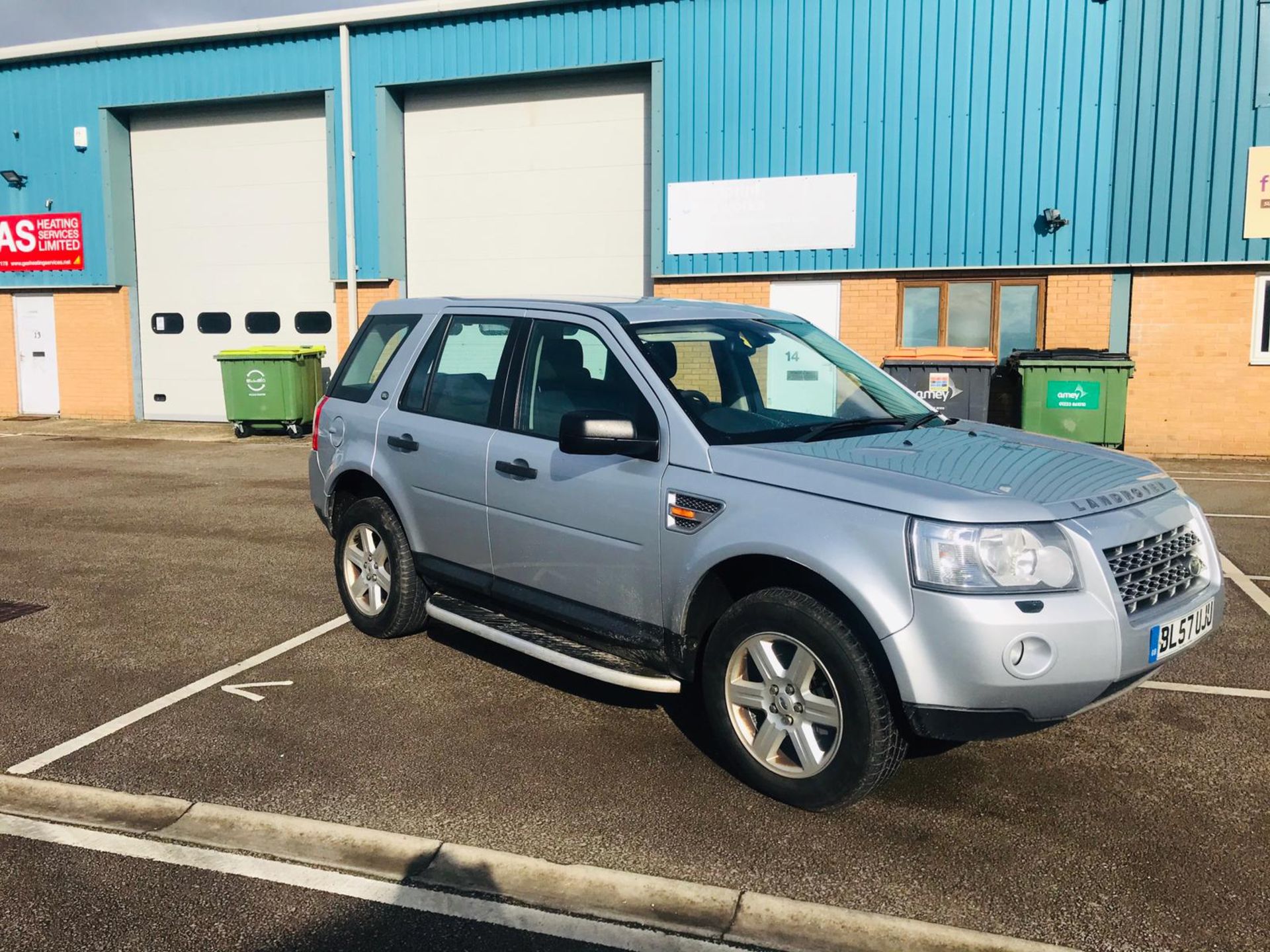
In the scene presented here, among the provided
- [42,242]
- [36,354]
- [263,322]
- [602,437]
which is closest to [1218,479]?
[602,437]

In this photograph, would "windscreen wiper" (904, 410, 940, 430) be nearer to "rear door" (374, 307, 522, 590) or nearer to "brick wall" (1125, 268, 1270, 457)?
"rear door" (374, 307, 522, 590)

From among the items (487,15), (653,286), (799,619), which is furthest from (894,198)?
(799,619)

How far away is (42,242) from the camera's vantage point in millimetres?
20094

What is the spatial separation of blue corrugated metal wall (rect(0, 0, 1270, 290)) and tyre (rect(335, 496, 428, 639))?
36.9 feet

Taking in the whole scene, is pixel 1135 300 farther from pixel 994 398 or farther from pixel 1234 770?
pixel 1234 770

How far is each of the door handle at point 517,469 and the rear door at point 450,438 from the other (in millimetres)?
153

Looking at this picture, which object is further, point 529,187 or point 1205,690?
point 529,187

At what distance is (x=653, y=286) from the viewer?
17.0 m

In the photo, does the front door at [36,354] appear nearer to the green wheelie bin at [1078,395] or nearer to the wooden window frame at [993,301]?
the wooden window frame at [993,301]

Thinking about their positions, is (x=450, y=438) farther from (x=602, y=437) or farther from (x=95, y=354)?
(x=95, y=354)

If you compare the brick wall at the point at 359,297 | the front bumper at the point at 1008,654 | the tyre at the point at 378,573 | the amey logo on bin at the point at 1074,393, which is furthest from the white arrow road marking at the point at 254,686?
the brick wall at the point at 359,297

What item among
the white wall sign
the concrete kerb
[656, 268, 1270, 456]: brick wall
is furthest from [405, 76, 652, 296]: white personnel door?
the concrete kerb

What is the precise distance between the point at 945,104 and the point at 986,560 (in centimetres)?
1322

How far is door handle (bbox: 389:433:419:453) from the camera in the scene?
5.44 meters
